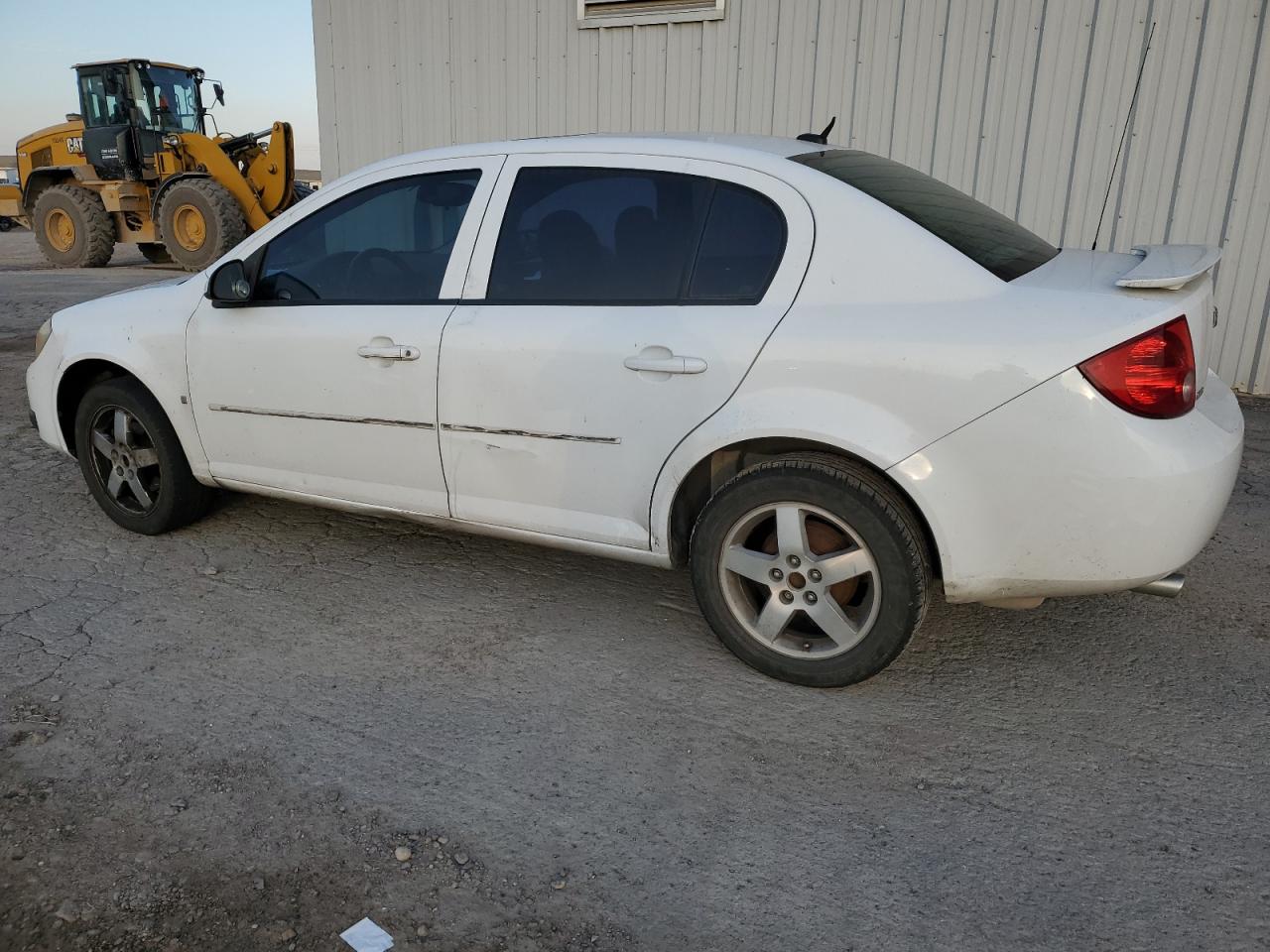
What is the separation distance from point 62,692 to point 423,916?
161cm

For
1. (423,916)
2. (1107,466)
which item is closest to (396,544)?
(423,916)

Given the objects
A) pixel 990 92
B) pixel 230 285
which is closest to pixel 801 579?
pixel 230 285

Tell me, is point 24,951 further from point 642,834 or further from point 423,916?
point 642,834

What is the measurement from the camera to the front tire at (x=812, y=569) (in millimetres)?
2920

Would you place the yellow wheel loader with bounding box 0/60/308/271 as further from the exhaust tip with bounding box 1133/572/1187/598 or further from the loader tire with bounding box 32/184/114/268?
the exhaust tip with bounding box 1133/572/1187/598

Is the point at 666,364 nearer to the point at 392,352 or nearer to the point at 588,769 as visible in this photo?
the point at 392,352

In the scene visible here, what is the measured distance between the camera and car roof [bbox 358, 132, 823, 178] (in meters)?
3.26

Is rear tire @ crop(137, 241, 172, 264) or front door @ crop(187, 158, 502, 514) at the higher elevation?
front door @ crop(187, 158, 502, 514)

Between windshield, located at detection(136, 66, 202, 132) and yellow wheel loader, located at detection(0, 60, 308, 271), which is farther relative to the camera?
windshield, located at detection(136, 66, 202, 132)

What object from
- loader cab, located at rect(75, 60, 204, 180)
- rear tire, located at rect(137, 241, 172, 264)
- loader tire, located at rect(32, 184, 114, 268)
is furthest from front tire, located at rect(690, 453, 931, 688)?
rear tire, located at rect(137, 241, 172, 264)

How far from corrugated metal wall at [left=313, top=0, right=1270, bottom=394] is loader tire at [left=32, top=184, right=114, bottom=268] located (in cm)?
1065

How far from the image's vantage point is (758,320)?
3.03 meters

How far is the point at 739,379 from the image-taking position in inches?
119

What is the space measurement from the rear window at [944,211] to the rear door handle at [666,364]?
2.41 feet
